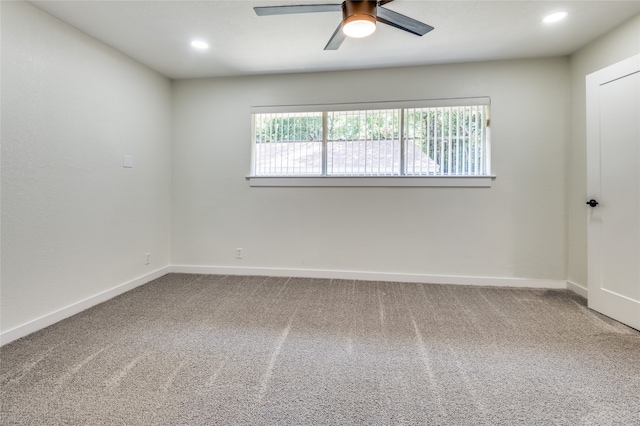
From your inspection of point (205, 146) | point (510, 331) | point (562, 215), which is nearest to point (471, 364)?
point (510, 331)

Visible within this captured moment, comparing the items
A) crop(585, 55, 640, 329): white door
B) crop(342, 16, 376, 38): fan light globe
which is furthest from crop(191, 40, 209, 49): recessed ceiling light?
crop(585, 55, 640, 329): white door

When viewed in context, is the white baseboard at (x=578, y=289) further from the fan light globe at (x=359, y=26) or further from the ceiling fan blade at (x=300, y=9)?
the ceiling fan blade at (x=300, y=9)

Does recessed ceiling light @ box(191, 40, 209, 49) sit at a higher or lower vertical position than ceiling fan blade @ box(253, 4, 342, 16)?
higher

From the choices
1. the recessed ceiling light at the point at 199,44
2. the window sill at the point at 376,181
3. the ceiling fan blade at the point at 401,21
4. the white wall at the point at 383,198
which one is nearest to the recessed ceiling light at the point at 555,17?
the white wall at the point at 383,198

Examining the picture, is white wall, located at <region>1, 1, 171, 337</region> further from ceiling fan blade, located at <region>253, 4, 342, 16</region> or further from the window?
ceiling fan blade, located at <region>253, 4, 342, 16</region>

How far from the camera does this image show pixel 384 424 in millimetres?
1341

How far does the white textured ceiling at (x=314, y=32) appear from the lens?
2281 millimetres

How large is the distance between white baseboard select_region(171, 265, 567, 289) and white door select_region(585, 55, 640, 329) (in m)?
0.64

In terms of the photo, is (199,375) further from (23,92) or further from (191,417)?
(23,92)

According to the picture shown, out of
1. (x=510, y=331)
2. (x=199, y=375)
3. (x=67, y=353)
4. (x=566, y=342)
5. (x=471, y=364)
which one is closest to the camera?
(x=199, y=375)

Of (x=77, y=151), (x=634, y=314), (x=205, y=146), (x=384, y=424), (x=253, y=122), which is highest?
(x=253, y=122)

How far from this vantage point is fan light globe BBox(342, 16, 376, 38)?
6.15ft

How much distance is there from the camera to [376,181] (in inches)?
138

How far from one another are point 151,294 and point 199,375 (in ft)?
5.74
